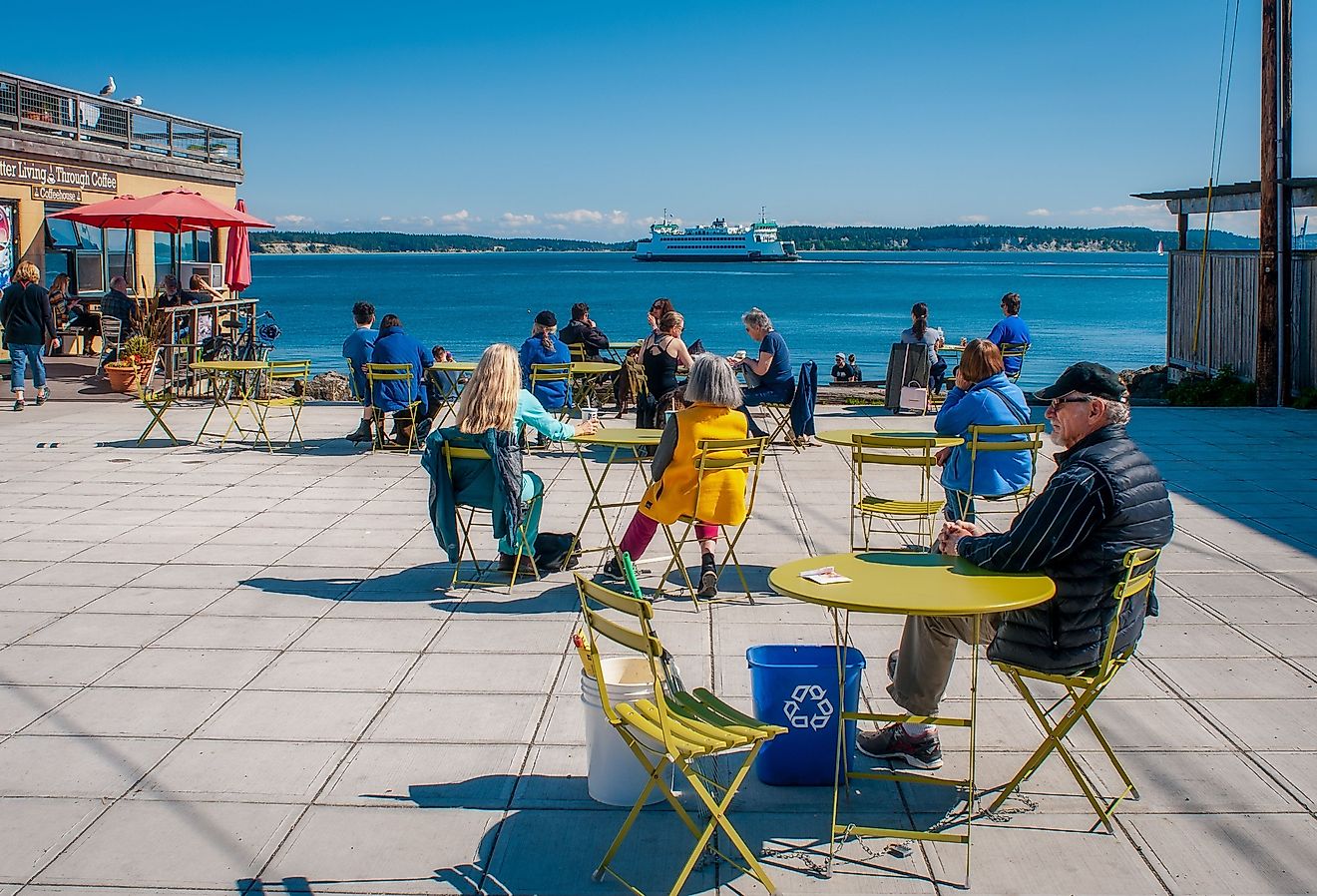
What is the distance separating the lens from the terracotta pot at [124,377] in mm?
15250

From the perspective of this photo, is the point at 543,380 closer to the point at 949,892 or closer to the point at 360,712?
the point at 360,712

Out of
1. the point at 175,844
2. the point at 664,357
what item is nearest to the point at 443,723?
the point at 175,844

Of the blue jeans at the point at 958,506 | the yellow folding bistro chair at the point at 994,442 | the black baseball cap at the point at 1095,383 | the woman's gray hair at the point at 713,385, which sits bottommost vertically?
the blue jeans at the point at 958,506

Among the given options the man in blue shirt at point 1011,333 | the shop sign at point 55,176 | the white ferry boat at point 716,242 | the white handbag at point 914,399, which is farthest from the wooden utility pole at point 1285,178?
the white ferry boat at point 716,242

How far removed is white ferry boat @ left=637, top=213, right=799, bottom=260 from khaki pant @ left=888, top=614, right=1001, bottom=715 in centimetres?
16762

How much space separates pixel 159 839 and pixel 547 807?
3.89 ft

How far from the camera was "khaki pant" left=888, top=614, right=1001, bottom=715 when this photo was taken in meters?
4.19

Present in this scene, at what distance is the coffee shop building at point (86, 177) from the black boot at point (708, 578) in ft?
46.5

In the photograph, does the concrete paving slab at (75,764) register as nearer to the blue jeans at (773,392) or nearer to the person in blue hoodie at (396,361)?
the person in blue hoodie at (396,361)

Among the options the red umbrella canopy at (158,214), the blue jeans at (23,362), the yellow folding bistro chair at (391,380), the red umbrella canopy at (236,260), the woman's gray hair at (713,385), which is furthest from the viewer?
the red umbrella canopy at (236,260)

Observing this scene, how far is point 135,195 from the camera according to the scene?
67.4 feet

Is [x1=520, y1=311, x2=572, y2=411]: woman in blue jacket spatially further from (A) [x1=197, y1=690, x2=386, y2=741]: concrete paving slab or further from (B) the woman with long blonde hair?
(A) [x1=197, y1=690, x2=386, y2=741]: concrete paving slab

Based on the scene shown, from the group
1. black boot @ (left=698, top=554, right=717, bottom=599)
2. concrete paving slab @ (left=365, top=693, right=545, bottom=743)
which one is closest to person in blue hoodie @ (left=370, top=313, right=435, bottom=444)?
black boot @ (left=698, top=554, right=717, bottom=599)

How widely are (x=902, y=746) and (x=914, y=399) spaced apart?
9.75 meters
